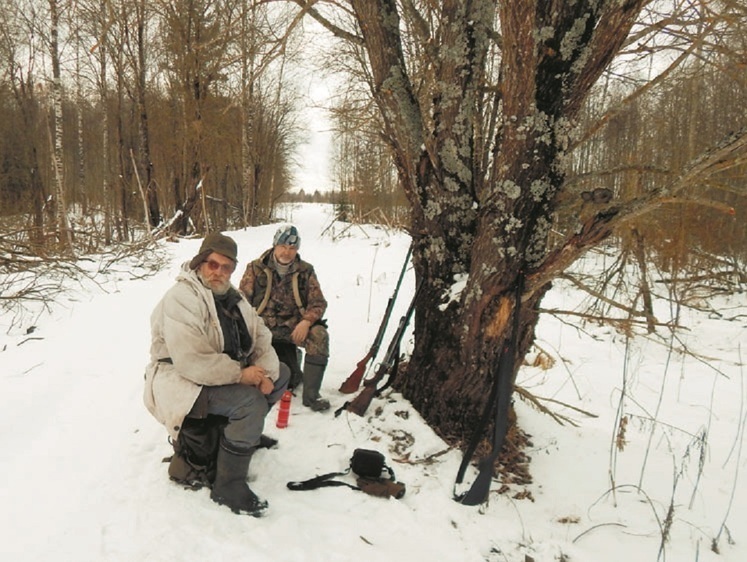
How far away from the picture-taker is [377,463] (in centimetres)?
247

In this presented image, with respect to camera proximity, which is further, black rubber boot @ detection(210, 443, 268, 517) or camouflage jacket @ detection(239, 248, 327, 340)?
camouflage jacket @ detection(239, 248, 327, 340)

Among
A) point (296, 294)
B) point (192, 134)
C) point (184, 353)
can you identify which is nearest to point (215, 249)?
point (184, 353)

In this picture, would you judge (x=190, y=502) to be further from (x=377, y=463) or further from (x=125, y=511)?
(x=377, y=463)

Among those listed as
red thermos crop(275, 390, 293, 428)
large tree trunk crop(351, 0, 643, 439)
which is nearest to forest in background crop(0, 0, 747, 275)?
large tree trunk crop(351, 0, 643, 439)

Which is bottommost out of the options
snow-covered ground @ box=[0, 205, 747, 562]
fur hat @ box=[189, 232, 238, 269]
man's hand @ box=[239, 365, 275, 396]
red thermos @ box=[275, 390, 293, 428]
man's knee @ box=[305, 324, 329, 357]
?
snow-covered ground @ box=[0, 205, 747, 562]

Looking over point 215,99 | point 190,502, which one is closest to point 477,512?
point 190,502

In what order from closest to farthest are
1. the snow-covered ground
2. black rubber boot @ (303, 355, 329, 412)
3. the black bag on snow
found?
the snow-covered ground, the black bag on snow, black rubber boot @ (303, 355, 329, 412)

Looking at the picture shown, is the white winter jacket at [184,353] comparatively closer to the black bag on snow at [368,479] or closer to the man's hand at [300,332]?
the black bag on snow at [368,479]

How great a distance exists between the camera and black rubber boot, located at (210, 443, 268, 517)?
7.18 feet

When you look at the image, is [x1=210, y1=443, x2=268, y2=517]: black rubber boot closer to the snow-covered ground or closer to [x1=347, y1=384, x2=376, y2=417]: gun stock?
the snow-covered ground

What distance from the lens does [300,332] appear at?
3.35m

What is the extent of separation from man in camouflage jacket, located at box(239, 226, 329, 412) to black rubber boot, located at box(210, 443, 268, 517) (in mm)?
1239

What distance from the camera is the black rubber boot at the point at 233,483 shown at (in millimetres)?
2188

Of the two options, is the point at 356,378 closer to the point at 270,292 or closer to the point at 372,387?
the point at 372,387
